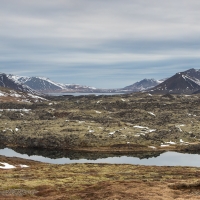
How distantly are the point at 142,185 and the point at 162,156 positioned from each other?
76415mm

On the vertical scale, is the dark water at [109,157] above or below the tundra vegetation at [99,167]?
below

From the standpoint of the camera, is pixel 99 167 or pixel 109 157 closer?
pixel 99 167

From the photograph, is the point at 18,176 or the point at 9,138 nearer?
the point at 18,176

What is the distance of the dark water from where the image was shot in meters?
115

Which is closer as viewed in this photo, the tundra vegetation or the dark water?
the tundra vegetation

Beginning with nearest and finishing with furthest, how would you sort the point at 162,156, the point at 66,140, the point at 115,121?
1. the point at 162,156
2. the point at 66,140
3. the point at 115,121

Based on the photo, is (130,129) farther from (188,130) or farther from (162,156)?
(162,156)

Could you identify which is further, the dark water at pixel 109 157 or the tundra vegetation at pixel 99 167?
the dark water at pixel 109 157

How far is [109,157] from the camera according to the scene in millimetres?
125688

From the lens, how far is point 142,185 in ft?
174

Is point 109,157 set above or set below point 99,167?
below

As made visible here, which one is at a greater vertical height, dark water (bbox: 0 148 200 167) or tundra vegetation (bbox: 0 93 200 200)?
tundra vegetation (bbox: 0 93 200 200)

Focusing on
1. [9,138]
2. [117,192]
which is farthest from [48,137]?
[117,192]

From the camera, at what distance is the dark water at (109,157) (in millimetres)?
115250
